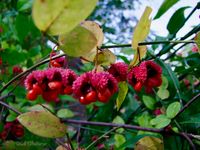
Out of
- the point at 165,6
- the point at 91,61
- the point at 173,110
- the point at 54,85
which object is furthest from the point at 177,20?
the point at 54,85

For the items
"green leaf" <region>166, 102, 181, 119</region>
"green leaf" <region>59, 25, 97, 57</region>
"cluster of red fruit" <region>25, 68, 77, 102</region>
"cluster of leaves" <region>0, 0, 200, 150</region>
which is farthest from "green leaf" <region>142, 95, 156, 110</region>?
"green leaf" <region>59, 25, 97, 57</region>

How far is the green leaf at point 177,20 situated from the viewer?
3.39 feet

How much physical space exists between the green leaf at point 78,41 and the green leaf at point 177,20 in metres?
0.55

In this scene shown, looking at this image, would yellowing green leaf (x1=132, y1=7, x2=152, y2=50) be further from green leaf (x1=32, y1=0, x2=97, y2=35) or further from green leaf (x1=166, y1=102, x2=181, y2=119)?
green leaf (x1=166, y1=102, x2=181, y2=119)

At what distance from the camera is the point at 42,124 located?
65 centimetres

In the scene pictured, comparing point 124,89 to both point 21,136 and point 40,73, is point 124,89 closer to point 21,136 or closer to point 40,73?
point 40,73

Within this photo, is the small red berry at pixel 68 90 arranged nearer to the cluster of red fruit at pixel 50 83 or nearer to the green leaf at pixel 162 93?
the cluster of red fruit at pixel 50 83

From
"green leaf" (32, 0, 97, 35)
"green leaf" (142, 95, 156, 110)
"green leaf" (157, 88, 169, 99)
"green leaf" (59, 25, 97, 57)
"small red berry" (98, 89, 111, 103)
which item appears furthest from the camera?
"green leaf" (142, 95, 156, 110)

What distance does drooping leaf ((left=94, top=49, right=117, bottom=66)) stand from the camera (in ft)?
2.31

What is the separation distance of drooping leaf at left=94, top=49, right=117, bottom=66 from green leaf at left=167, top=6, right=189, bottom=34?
0.39 m

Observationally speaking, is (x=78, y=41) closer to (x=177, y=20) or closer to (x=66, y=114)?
(x=177, y=20)

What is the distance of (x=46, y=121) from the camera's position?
2.14 feet

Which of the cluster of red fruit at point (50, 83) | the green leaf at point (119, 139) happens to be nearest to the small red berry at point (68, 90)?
the cluster of red fruit at point (50, 83)

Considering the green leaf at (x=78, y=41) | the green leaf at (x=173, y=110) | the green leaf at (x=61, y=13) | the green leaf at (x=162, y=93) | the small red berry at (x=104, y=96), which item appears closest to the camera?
the green leaf at (x=61, y=13)
